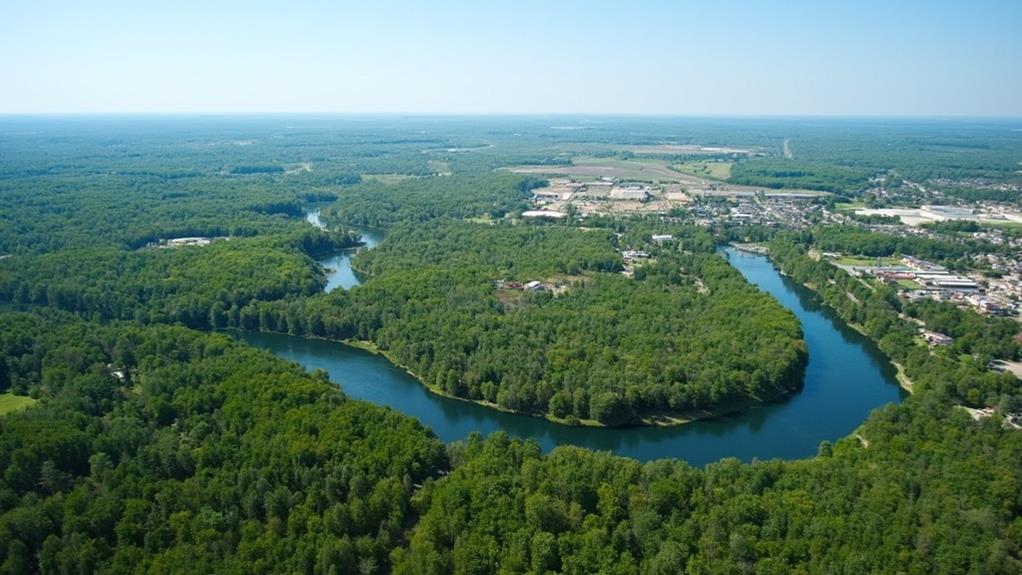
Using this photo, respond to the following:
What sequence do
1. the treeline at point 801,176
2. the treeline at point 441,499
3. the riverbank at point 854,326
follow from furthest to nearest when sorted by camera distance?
the treeline at point 801,176 < the riverbank at point 854,326 < the treeline at point 441,499

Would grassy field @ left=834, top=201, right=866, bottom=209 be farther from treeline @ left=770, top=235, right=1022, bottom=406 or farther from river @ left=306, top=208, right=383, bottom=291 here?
river @ left=306, top=208, right=383, bottom=291

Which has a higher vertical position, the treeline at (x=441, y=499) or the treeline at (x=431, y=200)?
the treeline at (x=431, y=200)

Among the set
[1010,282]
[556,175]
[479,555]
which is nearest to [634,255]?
[1010,282]

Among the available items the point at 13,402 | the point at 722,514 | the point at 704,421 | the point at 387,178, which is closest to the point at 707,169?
the point at 387,178

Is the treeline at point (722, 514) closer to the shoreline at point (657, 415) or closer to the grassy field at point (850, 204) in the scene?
the shoreline at point (657, 415)

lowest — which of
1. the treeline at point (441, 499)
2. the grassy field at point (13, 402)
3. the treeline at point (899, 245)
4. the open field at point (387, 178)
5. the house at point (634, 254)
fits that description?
the grassy field at point (13, 402)

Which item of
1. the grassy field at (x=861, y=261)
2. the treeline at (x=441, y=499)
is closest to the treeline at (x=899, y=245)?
the grassy field at (x=861, y=261)

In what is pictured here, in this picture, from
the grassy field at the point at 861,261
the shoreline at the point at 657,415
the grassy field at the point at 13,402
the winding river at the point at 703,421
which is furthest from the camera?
the grassy field at the point at 861,261
